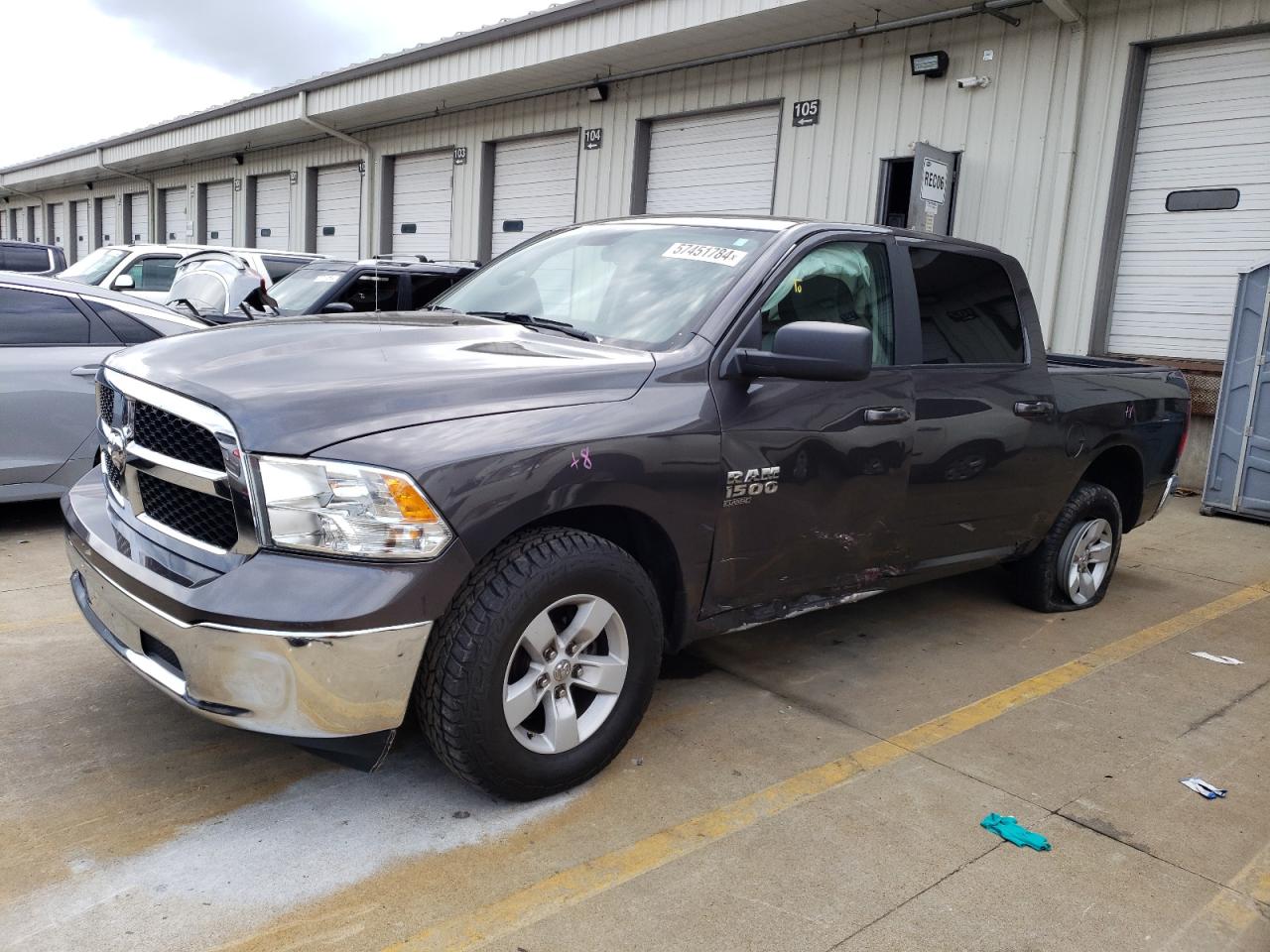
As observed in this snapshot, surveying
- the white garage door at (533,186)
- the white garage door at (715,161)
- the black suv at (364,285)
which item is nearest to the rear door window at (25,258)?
the white garage door at (533,186)

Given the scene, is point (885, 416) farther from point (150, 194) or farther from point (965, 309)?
point (150, 194)

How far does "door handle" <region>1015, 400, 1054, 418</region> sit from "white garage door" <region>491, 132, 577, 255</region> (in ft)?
33.9

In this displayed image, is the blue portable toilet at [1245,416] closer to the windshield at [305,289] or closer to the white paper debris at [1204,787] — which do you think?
the white paper debris at [1204,787]

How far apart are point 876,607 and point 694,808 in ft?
8.03

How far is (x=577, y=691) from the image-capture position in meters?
3.15

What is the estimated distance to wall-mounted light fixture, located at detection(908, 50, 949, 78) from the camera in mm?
9969

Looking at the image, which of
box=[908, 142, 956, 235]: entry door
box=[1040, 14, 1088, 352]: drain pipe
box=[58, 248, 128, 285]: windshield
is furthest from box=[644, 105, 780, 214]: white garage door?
box=[58, 248, 128, 285]: windshield

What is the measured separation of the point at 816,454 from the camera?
11.8ft

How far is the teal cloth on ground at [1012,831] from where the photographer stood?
298 cm

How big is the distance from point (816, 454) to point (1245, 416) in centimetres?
616

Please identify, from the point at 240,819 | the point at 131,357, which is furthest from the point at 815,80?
the point at 240,819

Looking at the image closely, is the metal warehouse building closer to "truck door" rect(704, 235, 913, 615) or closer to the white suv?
the white suv

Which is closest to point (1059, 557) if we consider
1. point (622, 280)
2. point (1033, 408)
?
point (1033, 408)

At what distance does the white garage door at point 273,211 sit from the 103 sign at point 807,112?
43.0 ft
